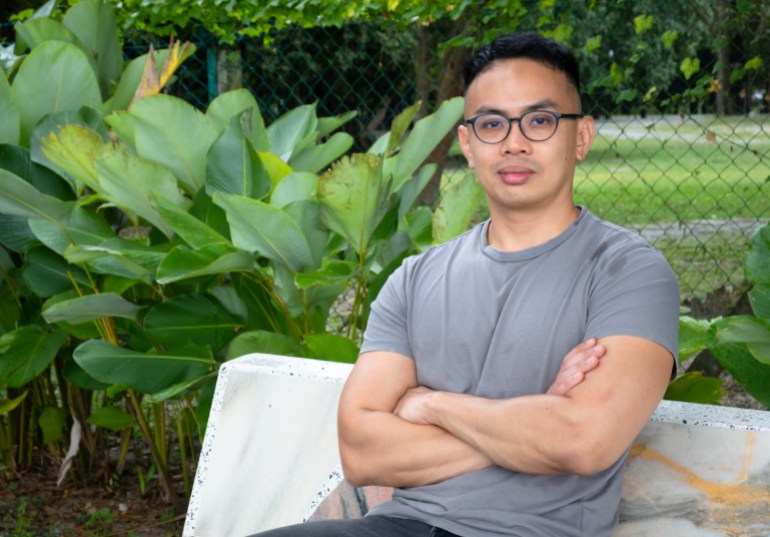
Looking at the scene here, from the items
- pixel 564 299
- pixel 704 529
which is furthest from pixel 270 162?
pixel 704 529

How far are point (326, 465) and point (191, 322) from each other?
0.95 m

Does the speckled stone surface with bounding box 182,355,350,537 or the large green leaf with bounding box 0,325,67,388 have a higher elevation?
the speckled stone surface with bounding box 182,355,350,537

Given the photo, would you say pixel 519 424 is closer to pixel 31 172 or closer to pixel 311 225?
pixel 311 225

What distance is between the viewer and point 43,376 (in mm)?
4090

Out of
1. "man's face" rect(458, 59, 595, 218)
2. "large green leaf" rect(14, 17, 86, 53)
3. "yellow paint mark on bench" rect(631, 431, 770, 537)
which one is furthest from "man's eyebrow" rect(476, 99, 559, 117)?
"large green leaf" rect(14, 17, 86, 53)

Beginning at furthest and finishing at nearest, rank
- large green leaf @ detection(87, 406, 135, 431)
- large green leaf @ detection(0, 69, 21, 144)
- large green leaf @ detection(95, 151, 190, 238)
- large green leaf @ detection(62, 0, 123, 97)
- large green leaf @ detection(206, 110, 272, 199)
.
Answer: large green leaf @ detection(62, 0, 123, 97) → large green leaf @ detection(87, 406, 135, 431) → large green leaf @ detection(0, 69, 21, 144) → large green leaf @ detection(206, 110, 272, 199) → large green leaf @ detection(95, 151, 190, 238)

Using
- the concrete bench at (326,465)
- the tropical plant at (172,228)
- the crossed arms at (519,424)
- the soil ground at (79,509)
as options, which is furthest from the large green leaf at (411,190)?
the soil ground at (79,509)

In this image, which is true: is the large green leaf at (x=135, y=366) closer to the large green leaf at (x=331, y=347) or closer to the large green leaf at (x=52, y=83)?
the large green leaf at (x=331, y=347)

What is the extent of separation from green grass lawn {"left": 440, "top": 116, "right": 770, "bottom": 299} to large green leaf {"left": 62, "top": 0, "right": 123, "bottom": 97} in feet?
7.31

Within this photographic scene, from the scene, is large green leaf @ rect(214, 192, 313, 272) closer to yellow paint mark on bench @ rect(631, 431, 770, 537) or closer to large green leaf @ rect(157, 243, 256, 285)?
large green leaf @ rect(157, 243, 256, 285)

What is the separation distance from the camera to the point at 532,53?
226 centimetres

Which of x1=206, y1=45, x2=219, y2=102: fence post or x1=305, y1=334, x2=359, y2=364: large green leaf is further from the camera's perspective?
x1=206, y1=45, x2=219, y2=102: fence post

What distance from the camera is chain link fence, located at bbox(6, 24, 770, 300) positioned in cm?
567

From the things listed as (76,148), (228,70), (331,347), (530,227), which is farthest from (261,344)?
(228,70)
